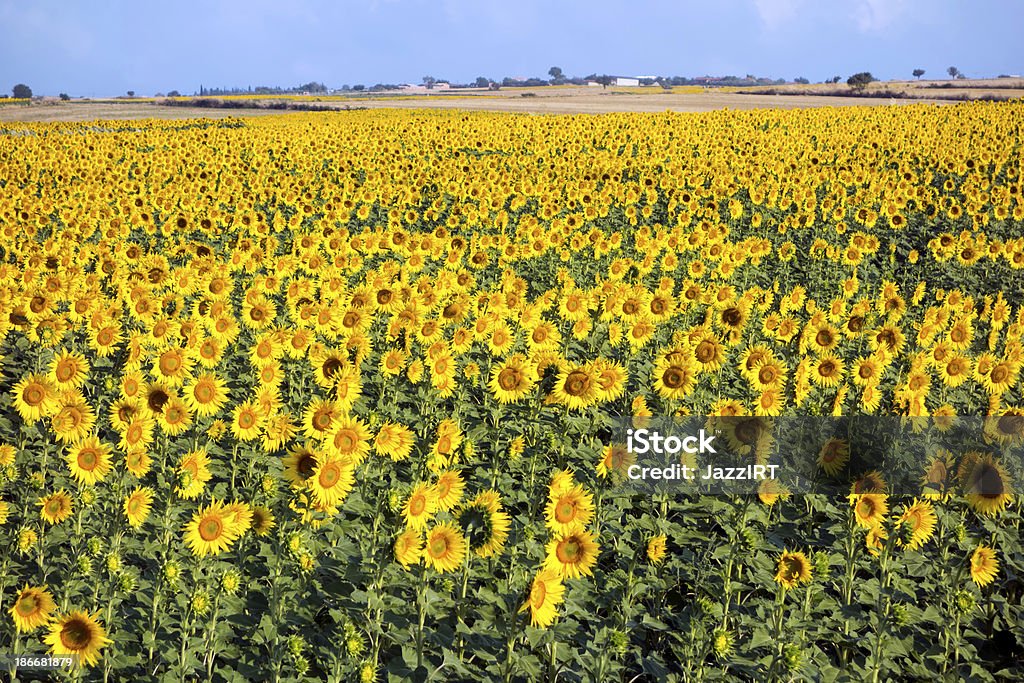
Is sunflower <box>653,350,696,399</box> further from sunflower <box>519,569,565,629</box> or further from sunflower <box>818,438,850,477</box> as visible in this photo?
sunflower <box>519,569,565,629</box>

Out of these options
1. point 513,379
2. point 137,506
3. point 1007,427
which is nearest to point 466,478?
point 513,379

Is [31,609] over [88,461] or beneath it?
beneath

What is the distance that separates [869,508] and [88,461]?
5.48 metres

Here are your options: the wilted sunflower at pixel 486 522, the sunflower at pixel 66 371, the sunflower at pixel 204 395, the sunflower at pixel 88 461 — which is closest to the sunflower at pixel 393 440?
the wilted sunflower at pixel 486 522

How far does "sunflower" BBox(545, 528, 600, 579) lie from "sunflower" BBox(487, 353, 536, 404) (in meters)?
2.47

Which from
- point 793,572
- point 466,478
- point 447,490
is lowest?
point 466,478

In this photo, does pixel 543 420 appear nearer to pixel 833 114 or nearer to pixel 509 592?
pixel 509 592

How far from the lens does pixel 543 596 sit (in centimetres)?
364

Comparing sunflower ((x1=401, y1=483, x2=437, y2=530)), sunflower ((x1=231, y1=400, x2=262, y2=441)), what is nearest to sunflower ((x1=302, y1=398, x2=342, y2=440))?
sunflower ((x1=231, y1=400, x2=262, y2=441))

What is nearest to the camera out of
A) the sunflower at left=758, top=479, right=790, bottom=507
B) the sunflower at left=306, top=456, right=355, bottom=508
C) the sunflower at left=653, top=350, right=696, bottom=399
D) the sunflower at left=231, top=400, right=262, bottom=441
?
the sunflower at left=306, top=456, right=355, bottom=508

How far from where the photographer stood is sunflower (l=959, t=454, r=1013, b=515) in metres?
4.55

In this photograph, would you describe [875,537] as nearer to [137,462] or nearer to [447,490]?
[447,490]

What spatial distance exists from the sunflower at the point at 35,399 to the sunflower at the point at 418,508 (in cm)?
353

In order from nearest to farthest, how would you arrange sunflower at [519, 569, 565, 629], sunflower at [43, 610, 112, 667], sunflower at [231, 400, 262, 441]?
1. sunflower at [519, 569, 565, 629]
2. sunflower at [43, 610, 112, 667]
3. sunflower at [231, 400, 262, 441]
